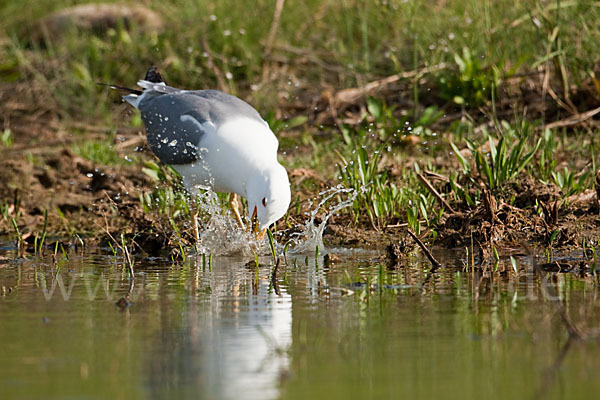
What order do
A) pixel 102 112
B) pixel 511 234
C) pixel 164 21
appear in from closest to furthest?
pixel 511 234, pixel 102 112, pixel 164 21

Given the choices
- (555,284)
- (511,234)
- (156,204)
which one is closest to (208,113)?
(156,204)

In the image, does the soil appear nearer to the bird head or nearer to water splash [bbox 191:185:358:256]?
water splash [bbox 191:185:358:256]

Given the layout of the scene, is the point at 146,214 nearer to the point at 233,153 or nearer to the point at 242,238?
the point at 242,238

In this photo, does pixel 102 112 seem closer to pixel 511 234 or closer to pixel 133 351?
pixel 511 234

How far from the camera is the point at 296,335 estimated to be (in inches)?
144

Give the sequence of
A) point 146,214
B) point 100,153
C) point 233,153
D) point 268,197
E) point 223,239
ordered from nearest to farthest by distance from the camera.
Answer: point 268,197 < point 233,153 < point 223,239 < point 146,214 < point 100,153

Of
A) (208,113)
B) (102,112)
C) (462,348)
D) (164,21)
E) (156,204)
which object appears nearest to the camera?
(462,348)

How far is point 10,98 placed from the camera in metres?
11.0

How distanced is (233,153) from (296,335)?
2480 millimetres

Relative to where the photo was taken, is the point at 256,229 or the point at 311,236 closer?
the point at 256,229

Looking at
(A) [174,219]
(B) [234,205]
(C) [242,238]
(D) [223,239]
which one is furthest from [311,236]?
(A) [174,219]

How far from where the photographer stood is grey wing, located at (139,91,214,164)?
627 cm

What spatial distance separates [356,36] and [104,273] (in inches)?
244

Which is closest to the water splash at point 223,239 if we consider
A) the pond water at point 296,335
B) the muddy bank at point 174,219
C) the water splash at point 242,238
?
the water splash at point 242,238
